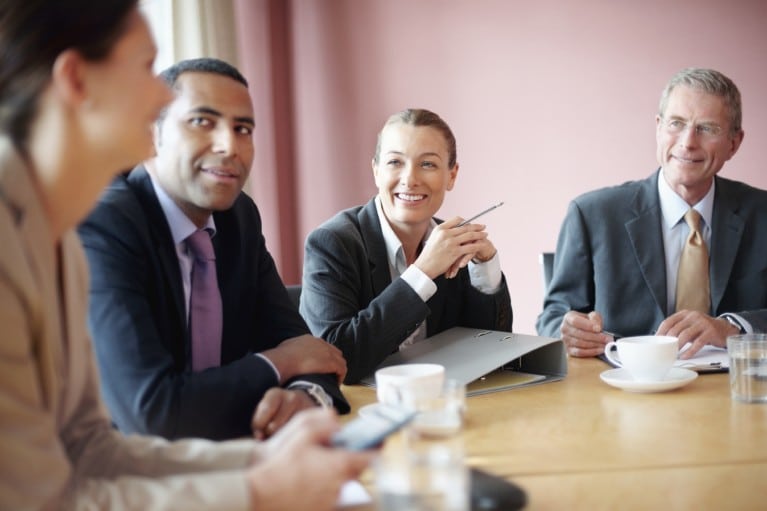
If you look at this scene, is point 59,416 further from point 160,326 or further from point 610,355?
point 610,355

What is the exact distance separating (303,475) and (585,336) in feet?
3.97

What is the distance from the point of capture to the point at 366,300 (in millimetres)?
2111

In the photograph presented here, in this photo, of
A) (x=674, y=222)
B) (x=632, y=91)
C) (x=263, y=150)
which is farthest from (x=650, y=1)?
(x=263, y=150)

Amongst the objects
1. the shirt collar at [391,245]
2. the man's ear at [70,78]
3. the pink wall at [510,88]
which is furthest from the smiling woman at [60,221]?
the pink wall at [510,88]

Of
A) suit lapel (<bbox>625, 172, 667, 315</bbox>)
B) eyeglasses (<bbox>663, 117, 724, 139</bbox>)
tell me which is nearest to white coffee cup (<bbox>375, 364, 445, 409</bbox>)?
suit lapel (<bbox>625, 172, 667, 315</bbox>)

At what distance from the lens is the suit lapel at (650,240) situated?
7.61 ft

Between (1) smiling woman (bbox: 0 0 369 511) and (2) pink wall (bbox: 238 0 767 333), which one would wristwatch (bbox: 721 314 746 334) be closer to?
(1) smiling woman (bbox: 0 0 369 511)

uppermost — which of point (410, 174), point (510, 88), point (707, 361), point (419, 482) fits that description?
point (510, 88)

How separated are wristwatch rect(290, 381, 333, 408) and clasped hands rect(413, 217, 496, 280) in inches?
20.5

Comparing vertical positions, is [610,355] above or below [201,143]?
below

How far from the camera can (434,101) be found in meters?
3.76

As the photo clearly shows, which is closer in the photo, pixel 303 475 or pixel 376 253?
pixel 303 475

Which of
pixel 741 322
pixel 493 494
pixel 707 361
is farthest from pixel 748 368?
pixel 493 494

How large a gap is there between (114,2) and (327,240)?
1189mm
